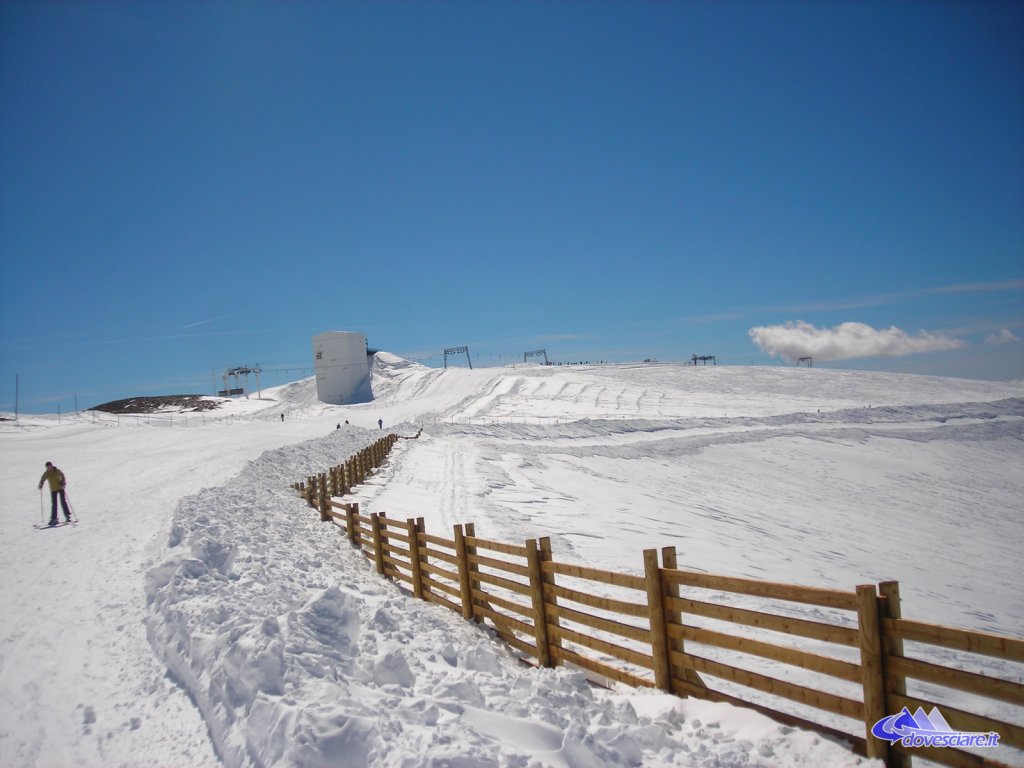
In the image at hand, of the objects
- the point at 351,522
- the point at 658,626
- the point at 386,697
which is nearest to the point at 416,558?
the point at 351,522

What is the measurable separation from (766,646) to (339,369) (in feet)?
286

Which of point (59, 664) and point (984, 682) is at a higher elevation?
point (984, 682)

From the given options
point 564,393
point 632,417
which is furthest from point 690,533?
point 564,393

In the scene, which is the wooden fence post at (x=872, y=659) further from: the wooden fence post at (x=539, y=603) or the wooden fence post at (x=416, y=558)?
the wooden fence post at (x=416, y=558)

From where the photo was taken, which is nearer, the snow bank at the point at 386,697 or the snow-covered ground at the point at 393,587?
the snow bank at the point at 386,697

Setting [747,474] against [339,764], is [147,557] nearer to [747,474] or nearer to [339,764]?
[339,764]

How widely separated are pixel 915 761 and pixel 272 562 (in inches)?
330

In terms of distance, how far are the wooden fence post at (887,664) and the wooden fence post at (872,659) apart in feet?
0.07

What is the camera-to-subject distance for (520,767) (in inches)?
171

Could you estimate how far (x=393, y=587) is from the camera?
11.2m

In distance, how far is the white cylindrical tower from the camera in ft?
290

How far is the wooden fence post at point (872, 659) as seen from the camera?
409 centimetres

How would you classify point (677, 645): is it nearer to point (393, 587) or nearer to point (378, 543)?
point (393, 587)

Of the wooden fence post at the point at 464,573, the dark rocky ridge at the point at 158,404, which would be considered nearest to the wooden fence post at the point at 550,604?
the wooden fence post at the point at 464,573
